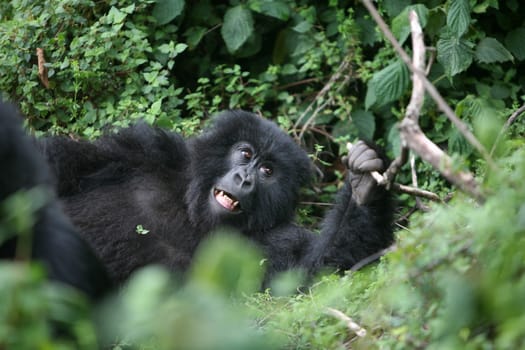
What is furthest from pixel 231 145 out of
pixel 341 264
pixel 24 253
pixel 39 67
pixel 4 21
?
pixel 24 253

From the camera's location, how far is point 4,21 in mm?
5969

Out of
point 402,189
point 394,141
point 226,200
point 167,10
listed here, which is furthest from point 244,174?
point 167,10

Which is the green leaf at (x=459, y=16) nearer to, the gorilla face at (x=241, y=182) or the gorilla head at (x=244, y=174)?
the gorilla head at (x=244, y=174)

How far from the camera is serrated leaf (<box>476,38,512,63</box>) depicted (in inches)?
232

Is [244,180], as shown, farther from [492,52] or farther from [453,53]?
[492,52]

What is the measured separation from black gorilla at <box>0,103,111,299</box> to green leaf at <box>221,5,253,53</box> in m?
3.94

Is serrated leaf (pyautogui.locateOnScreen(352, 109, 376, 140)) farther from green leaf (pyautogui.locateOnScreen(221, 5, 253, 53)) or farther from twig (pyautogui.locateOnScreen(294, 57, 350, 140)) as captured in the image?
green leaf (pyautogui.locateOnScreen(221, 5, 253, 53))

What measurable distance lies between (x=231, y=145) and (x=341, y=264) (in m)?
0.97

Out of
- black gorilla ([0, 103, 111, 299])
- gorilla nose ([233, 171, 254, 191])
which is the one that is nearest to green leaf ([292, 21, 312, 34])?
gorilla nose ([233, 171, 254, 191])

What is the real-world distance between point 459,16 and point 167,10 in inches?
77.3

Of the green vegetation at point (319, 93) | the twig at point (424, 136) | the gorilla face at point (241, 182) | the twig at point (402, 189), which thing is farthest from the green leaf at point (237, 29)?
the twig at point (424, 136)

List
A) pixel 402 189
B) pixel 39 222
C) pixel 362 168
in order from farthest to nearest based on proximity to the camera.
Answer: pixel 362 168
pixel 402 189
pixel 39 222

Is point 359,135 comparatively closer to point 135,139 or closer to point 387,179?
point 135,139

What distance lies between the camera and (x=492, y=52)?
5926 millimetres
